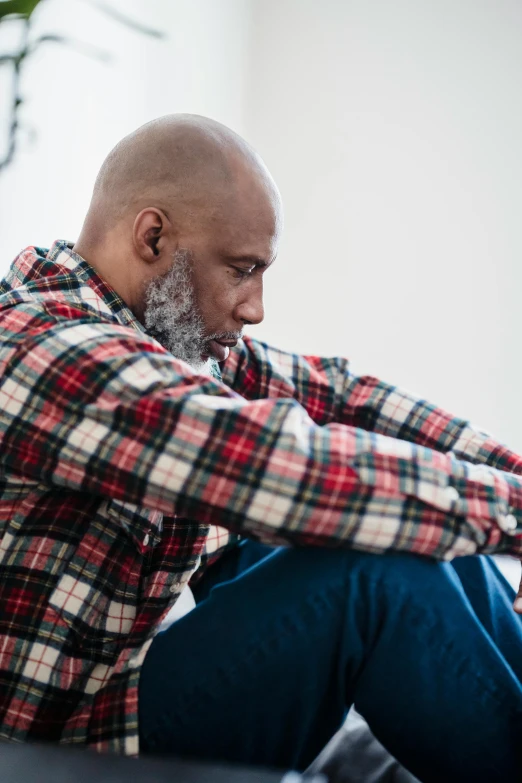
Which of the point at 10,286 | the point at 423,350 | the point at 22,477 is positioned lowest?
the point at 423,350

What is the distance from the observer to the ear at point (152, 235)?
0.98 m

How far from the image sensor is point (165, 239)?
997mm

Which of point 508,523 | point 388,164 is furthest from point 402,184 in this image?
point 508,523

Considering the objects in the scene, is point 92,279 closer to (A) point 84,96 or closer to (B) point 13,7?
(B) point 13,7

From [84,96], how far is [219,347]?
847 mm

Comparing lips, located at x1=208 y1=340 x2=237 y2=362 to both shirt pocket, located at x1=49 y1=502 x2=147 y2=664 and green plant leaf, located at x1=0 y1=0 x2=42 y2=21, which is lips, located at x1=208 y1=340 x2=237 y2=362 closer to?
shirt pocket, located at x1=49 y1=502 x2=147 y2=664

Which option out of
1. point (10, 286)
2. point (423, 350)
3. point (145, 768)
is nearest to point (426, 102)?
point (423, 350)

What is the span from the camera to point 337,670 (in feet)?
2.49

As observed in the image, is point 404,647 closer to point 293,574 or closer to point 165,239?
point 293,574

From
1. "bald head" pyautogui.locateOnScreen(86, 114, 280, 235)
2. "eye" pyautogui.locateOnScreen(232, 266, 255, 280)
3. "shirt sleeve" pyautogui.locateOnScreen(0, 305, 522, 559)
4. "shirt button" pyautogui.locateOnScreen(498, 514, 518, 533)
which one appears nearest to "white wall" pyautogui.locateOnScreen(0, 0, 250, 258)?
"bald head" pyautogui.locateOnScreen(86, 114, 280, 235)

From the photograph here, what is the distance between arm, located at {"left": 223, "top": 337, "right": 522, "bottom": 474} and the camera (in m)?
1.19

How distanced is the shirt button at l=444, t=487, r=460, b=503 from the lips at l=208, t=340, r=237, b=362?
46 centimetres

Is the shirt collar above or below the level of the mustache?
above

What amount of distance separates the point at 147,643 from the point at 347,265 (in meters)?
1.80
